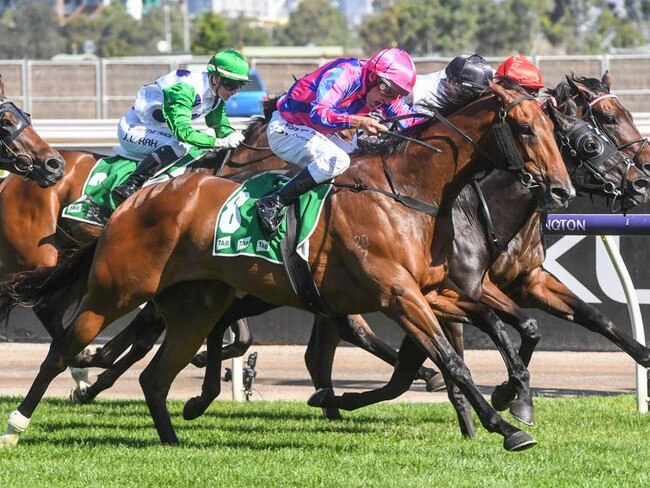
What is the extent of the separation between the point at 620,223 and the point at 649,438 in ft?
5.19

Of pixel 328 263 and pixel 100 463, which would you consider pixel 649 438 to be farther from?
pixel 100 463

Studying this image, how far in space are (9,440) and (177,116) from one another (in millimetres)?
2345

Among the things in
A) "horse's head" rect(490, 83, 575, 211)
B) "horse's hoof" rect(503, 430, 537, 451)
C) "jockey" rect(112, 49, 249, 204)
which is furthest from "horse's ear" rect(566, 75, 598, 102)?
"horse's hoof" rect(503, 430, 537, 451)

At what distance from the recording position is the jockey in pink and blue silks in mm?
6434

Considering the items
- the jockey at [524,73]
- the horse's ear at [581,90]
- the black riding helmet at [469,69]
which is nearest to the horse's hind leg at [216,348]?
the black riding helmet at [469,69]

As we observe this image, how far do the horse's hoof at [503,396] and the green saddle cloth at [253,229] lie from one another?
140cm

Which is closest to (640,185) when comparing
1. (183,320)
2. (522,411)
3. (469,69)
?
(469,69)

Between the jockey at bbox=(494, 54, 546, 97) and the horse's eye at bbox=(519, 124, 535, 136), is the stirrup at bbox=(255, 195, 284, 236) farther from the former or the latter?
the jockey at bbox=(494, 54, 546, 97)

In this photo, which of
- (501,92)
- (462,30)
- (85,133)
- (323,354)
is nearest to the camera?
(501,92)

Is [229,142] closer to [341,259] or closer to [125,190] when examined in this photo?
[125,190]

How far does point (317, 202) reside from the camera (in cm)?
646

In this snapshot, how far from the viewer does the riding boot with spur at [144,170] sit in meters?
8.34

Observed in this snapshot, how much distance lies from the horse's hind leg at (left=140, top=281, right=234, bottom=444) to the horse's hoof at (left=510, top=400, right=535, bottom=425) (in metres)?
1.60

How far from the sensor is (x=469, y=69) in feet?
24.1
